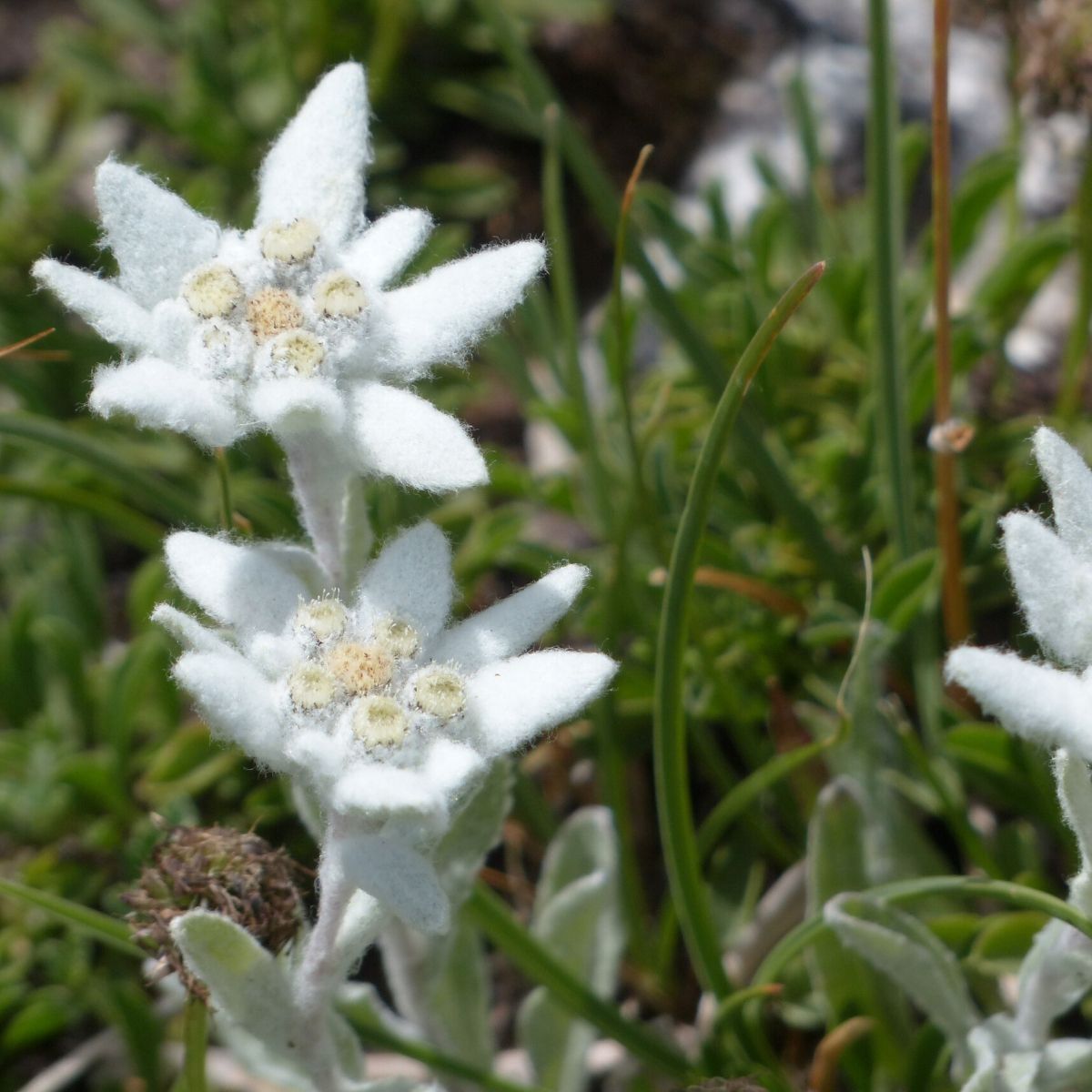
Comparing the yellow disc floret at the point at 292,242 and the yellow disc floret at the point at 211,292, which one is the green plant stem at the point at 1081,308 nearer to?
the yellow disc floret at the point at 292,242

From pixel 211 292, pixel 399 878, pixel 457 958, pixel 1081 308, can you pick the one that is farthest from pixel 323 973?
pixel 1081 308

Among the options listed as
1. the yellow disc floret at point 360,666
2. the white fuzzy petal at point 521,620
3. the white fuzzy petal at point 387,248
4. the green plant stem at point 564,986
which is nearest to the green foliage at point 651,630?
the green plant stem at point 564,986

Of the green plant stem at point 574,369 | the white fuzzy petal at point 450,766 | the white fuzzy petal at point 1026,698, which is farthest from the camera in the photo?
the green plant stem at point 574,369

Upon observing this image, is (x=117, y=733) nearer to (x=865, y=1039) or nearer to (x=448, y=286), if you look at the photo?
(x=448, y=286)

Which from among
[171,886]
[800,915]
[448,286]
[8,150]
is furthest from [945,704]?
[8,150]

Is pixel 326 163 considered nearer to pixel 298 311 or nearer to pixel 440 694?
pixel 298 311

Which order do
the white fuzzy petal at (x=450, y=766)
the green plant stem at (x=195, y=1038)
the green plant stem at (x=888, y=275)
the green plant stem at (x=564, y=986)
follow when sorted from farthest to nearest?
the green plant stem at (x=888, y=275) < the green plant stem at (x=564, y=986) < the green plant stem at (x=195, y=1038) < the white fuzzy petal at (x=450, y=766)

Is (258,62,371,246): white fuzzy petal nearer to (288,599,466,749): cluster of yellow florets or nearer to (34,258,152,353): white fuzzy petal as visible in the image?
(34,258,152,353): white fuzzy petal
